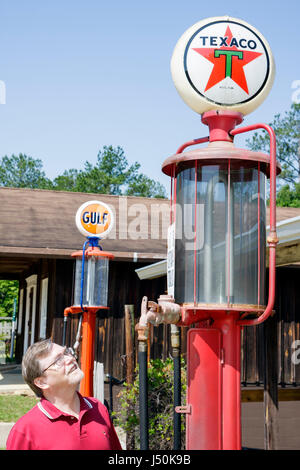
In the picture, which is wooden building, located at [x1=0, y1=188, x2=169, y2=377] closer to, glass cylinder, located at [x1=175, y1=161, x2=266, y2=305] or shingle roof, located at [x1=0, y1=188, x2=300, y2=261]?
shingle roof, located at [x1=0, y1=188, x2=300, y2=261]

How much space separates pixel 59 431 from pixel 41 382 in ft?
0.81

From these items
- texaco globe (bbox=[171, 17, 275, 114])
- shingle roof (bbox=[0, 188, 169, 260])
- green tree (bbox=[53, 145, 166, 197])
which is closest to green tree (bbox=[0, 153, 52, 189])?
green tree (bbox=[53, 145, 166, 197])

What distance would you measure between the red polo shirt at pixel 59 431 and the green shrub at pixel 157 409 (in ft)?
11.1

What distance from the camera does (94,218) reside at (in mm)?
6180

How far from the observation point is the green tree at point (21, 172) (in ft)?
200

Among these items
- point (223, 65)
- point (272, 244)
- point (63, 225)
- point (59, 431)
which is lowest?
point (59, 431)

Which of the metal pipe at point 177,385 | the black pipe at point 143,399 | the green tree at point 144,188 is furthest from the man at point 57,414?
the green tree at point 144,188

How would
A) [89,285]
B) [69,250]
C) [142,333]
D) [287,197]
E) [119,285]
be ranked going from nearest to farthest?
1. [142,333]
2. [89,285]
3. [69,250]
4. [119,285]
5. [287,197]

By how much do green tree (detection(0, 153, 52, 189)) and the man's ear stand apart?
5932 cm

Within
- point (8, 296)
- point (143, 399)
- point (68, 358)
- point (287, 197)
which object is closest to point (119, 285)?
point (143, 399)

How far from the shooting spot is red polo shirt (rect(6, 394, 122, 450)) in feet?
7.79

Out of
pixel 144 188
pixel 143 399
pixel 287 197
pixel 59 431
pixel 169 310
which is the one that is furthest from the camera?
pixel 144 188

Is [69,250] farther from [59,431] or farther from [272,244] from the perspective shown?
[59,431]

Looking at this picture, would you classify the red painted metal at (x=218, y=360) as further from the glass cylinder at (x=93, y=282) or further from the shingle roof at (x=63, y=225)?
the shingle roof at (x=63, y=225)
